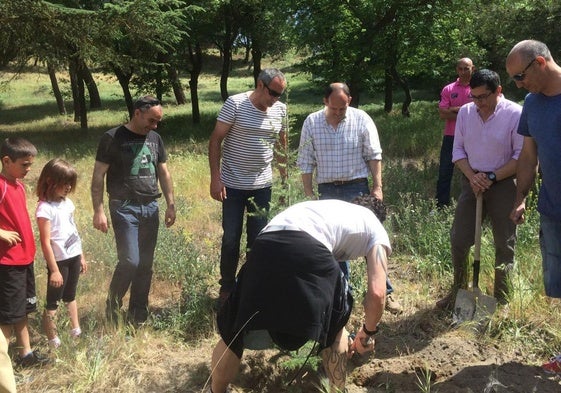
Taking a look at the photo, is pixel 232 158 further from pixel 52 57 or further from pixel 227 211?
pixel 52 57

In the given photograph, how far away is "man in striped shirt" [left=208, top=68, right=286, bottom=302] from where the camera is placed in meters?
4.15

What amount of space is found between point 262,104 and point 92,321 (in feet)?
6.64

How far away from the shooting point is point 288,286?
2.44 metres

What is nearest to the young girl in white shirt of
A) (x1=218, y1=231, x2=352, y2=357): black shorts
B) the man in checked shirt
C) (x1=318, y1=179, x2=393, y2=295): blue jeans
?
(x1=218, y1=231, x2=352, y2=357): black shorts

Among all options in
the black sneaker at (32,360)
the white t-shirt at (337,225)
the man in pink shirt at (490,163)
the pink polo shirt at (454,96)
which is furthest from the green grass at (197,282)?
the pink polo shirt at (454,96)

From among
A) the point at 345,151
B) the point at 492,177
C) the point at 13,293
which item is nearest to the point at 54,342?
the point at 13,293

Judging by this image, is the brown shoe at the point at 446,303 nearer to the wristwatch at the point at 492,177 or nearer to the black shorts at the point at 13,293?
the wristwatch at the point at 492,177

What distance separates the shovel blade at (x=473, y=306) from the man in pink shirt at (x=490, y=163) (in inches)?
8.2

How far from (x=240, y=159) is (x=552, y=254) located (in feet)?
7.49

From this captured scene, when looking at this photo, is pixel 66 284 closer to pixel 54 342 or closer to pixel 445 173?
pixel 54 342

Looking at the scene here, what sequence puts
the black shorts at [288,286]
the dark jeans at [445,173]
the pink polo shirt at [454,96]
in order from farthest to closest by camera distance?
1. the dark jeans at [445,173]
2. the pink polo shirt at [454,96]
3. the black shorts at [288,286]

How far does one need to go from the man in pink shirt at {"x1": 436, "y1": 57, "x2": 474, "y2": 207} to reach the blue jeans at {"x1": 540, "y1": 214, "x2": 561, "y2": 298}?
313cm

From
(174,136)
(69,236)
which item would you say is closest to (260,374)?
(69,236)

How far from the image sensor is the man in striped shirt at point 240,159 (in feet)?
13.6
